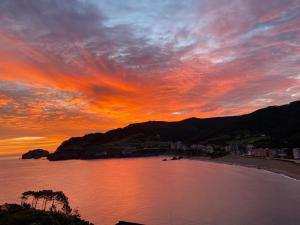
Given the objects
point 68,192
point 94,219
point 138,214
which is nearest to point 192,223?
point 138,214

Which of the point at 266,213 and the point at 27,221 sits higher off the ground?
the point at 27,221

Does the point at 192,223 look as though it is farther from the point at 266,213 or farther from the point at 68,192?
the point at 68,192

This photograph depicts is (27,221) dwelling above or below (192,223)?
above

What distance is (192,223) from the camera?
202 feet

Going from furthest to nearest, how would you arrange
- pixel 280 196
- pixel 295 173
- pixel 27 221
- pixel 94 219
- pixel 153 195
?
1. pixel 295 173
2. pixel 153 195
3. pixel 280 196
4. pixel 94 219
5. pixel 27 221

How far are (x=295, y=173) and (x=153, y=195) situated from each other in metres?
63.4

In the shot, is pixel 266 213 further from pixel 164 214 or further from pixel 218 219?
pixel 164 214

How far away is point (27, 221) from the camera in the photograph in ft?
136

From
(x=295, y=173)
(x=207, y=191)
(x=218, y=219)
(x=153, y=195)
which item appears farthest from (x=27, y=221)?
(x=295, y=173)

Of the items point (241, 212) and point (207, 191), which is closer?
point (241, 212)

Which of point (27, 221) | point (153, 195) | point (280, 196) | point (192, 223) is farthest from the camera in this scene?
point (153, 195)

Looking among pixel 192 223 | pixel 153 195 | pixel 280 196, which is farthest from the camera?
pixel 153 195

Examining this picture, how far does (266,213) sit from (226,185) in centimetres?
4991

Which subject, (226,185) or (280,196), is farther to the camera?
(226,185)
